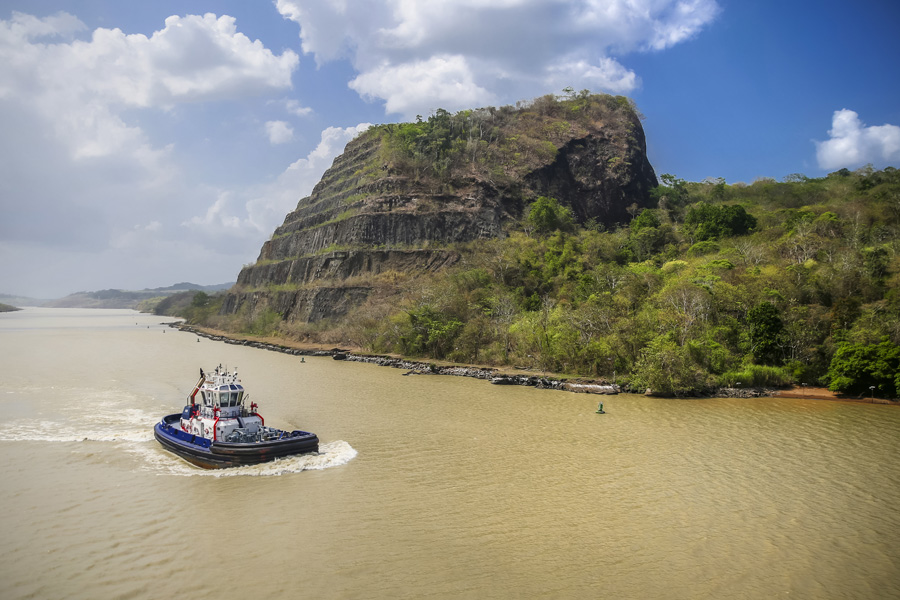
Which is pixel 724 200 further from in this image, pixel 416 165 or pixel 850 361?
pixel 850 361

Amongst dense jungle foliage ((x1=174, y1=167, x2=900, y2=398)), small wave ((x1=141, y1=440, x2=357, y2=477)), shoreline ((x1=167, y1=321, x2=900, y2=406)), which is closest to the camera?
small wave ((x1=141, y1=440, x2=357, y2=477))

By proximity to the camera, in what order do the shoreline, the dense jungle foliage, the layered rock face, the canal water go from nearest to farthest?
the canal water < the shoreline < the dense jungle foliage < the layered rock face

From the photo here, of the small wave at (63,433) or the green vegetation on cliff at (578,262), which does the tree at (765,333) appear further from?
the small wave at (63,433)

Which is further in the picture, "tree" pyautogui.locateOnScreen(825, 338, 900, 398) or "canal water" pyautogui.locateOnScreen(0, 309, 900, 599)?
"tree" pyautogui.locateOnScreen(825, 338, 900, 398)

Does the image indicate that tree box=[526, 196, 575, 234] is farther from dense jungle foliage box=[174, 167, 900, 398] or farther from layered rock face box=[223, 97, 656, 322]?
layered rock face box=[223, 97, 656, 322]

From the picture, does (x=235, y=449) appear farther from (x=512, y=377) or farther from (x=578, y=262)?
(x=578, y=262)

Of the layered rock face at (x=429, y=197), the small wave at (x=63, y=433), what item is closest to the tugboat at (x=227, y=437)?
the small wave at (x=63, y=433)

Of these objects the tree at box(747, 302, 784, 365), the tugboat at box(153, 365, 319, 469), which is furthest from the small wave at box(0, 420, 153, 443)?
the tree at box(747, 302, 784, 365)
